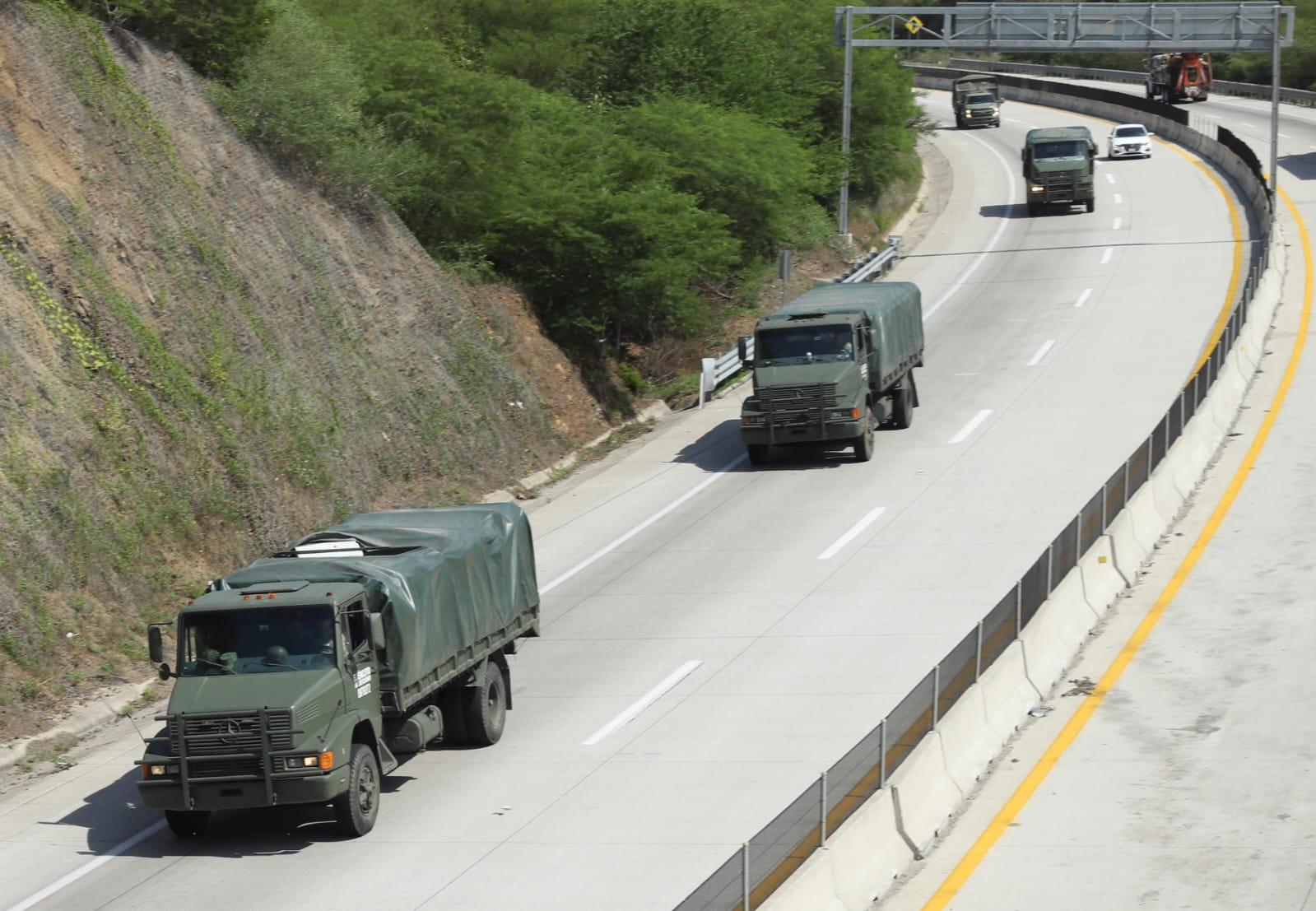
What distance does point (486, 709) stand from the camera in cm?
1912

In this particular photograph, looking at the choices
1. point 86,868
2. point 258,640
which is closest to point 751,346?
point 258,640

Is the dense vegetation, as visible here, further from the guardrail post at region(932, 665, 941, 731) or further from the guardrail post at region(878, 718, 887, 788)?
the guardrail post at region(878, 718, 887, 788)

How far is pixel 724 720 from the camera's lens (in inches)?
777

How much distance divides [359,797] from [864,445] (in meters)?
17.9

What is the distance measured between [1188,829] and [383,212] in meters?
25.6

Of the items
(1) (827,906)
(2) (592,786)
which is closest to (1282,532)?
(2) (592,786)

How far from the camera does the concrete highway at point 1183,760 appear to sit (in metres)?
14.9

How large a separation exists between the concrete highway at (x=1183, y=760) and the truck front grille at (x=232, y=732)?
5.87 metres

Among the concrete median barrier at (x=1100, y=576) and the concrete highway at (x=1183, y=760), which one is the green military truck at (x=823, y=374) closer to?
the concrete highway at (x=1183, y=760)

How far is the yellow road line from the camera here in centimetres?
1545

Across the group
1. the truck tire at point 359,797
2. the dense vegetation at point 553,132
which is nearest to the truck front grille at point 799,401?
the dense vegetation at point 553,132

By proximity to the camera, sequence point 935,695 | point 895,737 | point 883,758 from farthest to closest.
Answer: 1. point 935,695
2. point 895,737
3. point 883,758

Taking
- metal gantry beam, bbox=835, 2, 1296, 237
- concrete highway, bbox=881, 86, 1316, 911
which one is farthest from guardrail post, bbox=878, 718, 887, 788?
metal gantry beam, bbox=835, 2, 1296, 237

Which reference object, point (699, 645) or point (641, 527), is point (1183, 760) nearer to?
point (699, 645)
